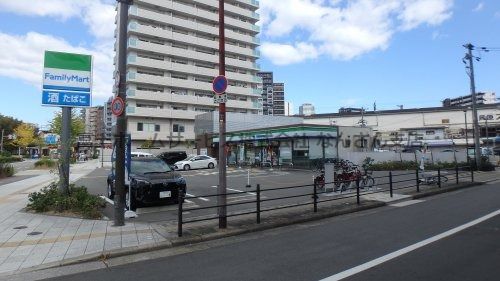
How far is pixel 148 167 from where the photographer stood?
14.0 m

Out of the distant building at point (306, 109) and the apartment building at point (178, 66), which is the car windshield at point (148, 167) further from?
the distant building at point (306, 109)

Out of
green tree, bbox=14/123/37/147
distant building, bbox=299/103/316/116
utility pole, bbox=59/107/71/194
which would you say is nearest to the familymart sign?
utility pole, bbox=59/107/71/194

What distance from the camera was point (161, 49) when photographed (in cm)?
7194

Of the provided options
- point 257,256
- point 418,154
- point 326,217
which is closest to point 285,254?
point 257,256

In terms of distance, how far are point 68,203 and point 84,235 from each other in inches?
125

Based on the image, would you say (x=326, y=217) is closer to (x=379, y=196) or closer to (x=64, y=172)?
(x=379, y=196)

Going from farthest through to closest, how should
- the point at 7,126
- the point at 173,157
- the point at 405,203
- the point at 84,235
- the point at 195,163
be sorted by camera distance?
the point at 7,126
the point at 173,157
the point at 195,163
the point at 405,203
the point at 84,235

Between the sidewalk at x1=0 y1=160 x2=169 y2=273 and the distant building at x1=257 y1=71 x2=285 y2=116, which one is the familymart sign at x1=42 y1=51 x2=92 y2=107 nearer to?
the sidewalk at x1=0 y1=160 x2=169 y2=273

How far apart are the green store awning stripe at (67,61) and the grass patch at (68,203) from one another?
3900 millimetres

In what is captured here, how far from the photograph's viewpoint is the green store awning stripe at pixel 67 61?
1232cm

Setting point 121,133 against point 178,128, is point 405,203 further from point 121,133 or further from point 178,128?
point 178,128

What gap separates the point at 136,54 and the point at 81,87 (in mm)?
60101

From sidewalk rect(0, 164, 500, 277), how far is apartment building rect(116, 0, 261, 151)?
55.7m

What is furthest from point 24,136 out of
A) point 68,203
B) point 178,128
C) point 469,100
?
point 469,100
